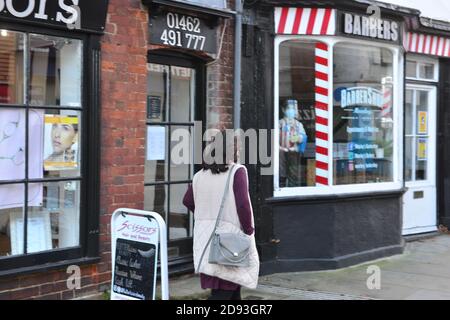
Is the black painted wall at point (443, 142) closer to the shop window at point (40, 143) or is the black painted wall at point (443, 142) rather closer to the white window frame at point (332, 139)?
the white window frame at point (332, 139)

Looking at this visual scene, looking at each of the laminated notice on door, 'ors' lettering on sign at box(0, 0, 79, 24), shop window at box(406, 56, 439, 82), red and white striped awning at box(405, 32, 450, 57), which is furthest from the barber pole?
'ors' lettering on sign at box(0, 0, 79, 24)

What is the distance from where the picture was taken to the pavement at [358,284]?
6.31 metres

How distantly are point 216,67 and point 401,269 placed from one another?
11.3 feet

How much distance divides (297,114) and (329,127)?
17.5 inches

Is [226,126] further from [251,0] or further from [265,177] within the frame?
[251,0]

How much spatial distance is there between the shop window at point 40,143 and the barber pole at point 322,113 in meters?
3.23

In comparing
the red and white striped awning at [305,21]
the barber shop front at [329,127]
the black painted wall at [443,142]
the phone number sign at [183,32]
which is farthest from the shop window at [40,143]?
the black painted wall at [443,142]

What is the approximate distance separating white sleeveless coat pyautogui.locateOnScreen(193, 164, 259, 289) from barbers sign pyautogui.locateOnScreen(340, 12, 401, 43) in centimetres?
360

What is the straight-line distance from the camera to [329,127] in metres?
7.77

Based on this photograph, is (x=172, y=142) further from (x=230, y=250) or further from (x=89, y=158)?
(x=230, y=250)

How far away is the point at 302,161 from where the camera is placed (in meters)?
7.83

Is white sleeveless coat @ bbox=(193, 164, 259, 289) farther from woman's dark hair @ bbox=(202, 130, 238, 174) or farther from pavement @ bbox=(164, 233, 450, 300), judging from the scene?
pavement @ bbox=(164, 233, 450, 300)

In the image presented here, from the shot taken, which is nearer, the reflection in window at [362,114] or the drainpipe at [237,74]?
the drainpipe at [237,74]
